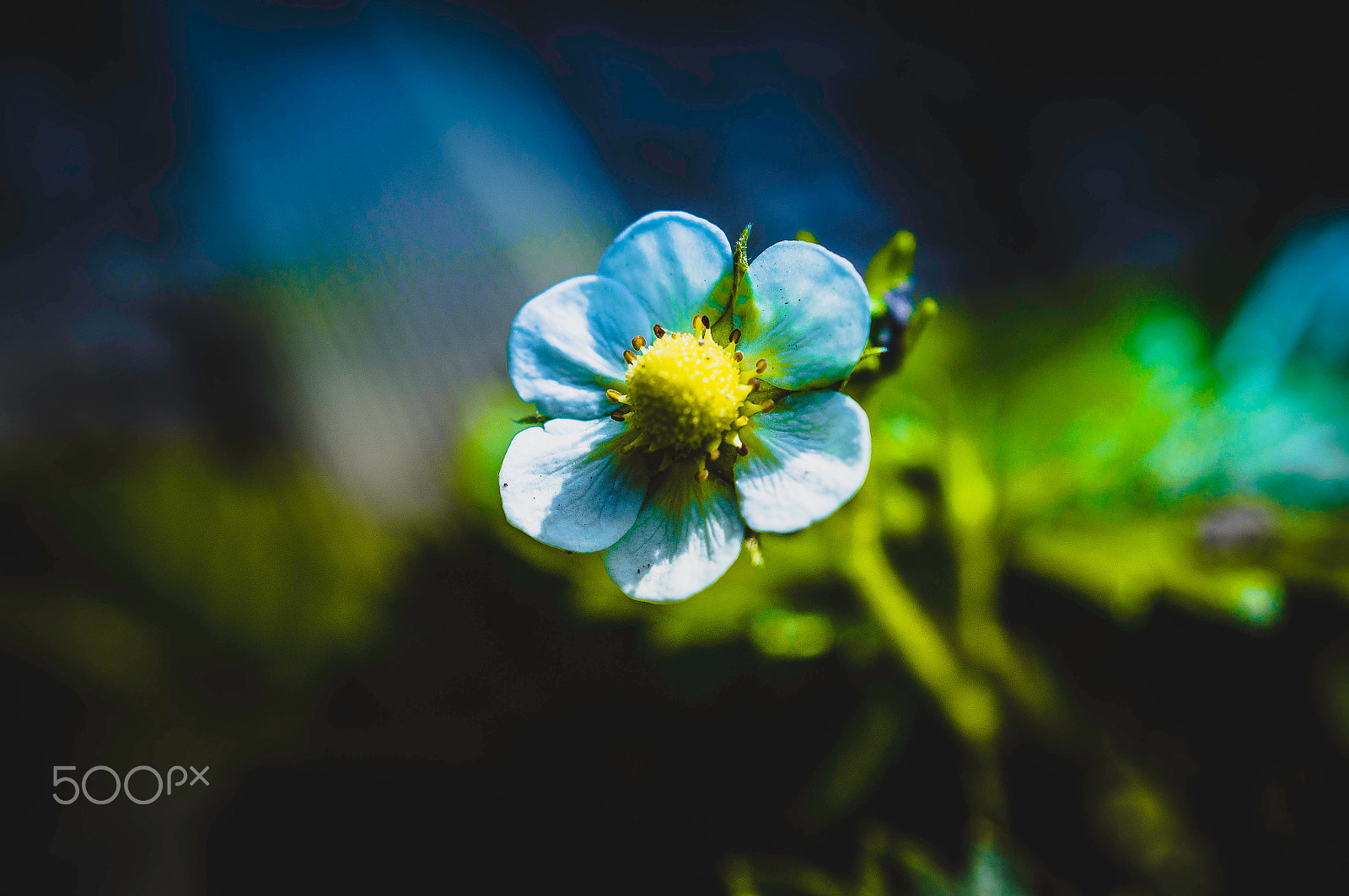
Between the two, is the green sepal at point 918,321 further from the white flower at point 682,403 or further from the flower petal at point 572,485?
the flower petal at point 572,485

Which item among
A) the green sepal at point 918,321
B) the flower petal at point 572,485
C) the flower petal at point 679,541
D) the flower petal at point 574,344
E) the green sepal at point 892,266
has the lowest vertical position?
the flower petal at point 679,541

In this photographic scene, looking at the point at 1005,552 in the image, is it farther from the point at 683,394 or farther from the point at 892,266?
the point at 683,394

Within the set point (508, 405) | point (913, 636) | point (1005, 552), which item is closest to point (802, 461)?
point (913, 636)

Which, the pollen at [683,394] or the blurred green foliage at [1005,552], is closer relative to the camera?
the pollen at [683,394]

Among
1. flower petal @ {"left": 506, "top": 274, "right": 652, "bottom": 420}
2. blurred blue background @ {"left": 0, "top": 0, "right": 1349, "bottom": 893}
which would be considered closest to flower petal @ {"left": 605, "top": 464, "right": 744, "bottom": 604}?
flower petal @ {"left": 506, "top": 274, "right": 652, "bottom": 420}

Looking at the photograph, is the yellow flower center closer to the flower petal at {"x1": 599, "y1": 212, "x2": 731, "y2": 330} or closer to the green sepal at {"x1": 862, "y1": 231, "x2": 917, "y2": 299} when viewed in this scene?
the flower petal at {"x1": 599, "y1": 212, "x2": 731, "y2": 330}

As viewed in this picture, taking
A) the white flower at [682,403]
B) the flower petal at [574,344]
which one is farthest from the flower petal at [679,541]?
the flower petal at [574,344]

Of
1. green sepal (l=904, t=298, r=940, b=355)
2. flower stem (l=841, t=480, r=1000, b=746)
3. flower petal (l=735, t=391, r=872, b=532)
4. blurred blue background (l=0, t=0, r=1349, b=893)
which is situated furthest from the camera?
blurred blue background (l=0, t=0, r=1349, b=893)

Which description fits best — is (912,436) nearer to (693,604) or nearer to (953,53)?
(693,604)

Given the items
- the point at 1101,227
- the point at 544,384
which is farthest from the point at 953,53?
the point at 544,384
